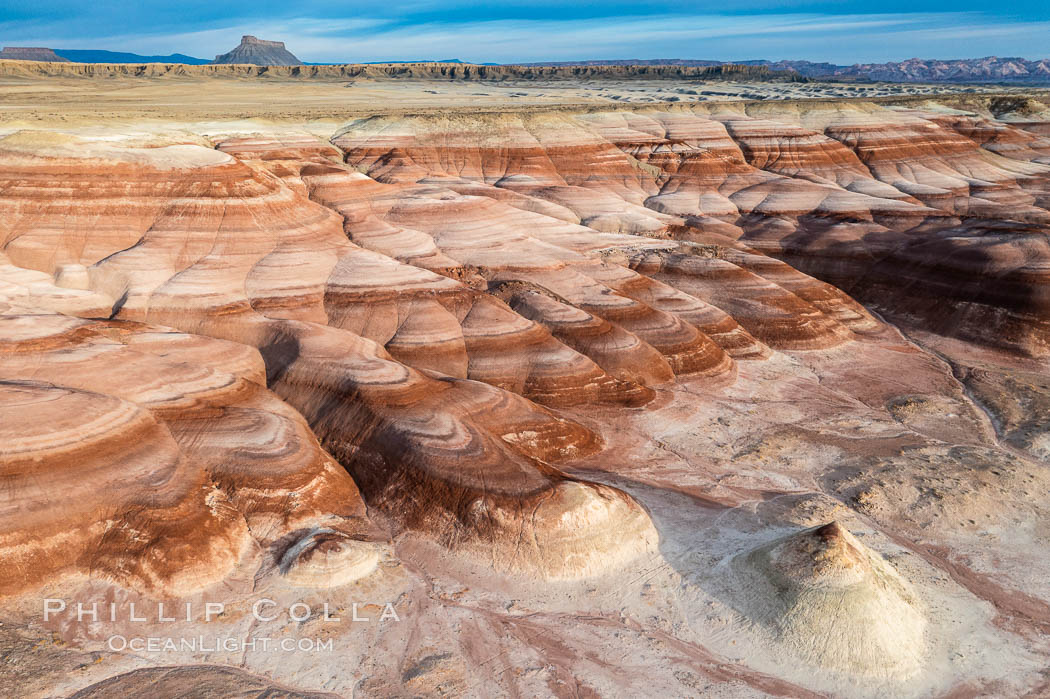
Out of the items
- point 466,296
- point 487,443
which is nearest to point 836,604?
point 487,443

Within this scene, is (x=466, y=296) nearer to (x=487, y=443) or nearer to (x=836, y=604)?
(x=487, y=443)

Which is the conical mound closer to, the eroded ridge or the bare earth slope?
the bare earth slope

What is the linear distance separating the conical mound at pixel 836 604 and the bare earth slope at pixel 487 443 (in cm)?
6

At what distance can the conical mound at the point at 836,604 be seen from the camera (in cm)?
1719

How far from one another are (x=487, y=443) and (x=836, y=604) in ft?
35.7

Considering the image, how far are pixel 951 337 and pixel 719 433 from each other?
2147 centimetres

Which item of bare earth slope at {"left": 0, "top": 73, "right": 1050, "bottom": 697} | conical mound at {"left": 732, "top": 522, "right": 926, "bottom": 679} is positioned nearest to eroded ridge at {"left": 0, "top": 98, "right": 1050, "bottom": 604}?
bare earth slope at {"left": 0, "top": 73, "right": 1050, "bottom": 697}

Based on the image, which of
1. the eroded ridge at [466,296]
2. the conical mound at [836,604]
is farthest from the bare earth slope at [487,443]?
the eroded ridge at [466,296]

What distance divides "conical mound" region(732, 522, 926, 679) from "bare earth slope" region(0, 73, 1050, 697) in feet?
0.20

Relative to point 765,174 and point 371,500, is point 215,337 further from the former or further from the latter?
point 765,174

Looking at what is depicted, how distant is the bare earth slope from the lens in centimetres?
1733

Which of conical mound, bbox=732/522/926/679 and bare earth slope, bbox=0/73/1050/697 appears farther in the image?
bare earth slope, bbox=0/73/1050/697

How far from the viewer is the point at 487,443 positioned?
910 inches

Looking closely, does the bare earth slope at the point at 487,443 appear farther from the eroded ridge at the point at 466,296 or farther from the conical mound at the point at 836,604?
the eroded ridge at the point at 466,296
